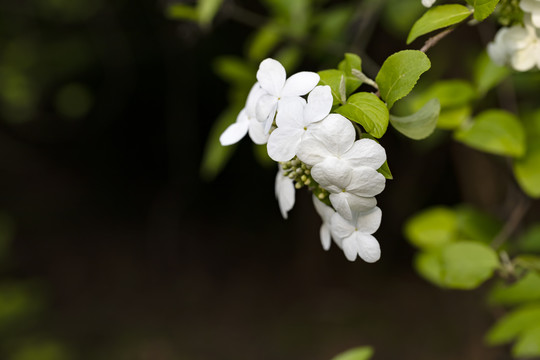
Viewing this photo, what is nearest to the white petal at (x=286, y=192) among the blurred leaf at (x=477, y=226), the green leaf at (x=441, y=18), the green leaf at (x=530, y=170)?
the green leaf at (x=441, y=18)

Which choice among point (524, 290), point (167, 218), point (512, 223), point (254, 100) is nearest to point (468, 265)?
point (524, 290)

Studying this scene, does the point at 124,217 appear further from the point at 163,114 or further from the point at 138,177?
the point at 163,114

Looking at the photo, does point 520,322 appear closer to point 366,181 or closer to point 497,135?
point 497,135

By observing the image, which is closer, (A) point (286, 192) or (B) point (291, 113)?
(B) point (291, 113)

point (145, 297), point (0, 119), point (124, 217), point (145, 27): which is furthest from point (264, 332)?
point (0, 119)

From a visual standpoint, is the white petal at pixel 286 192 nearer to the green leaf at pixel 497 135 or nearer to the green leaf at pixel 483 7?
the green leaf at pixel 483 7
